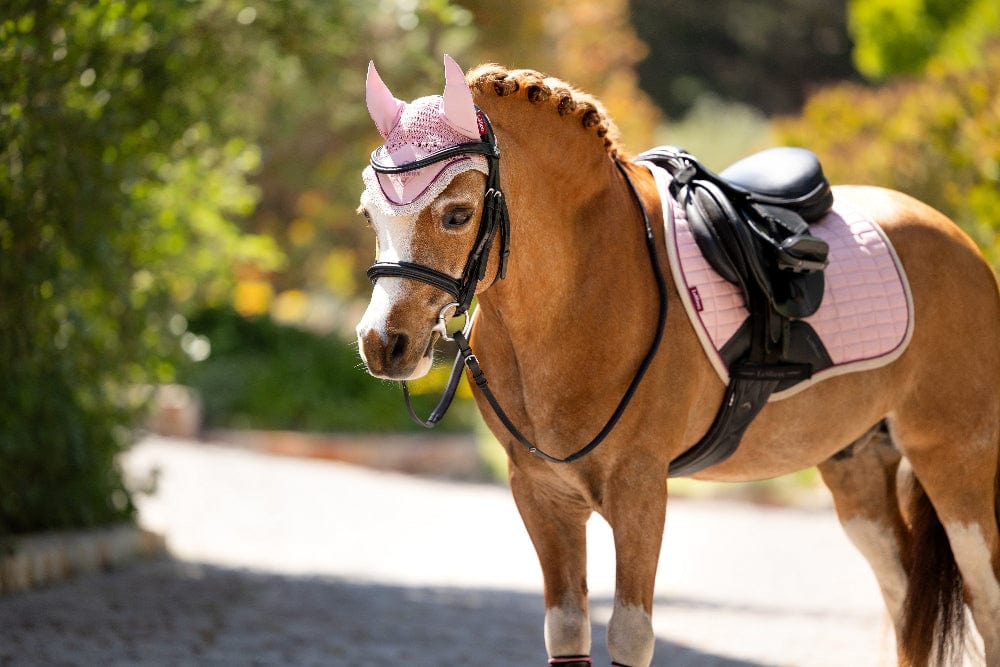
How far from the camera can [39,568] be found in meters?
6.25

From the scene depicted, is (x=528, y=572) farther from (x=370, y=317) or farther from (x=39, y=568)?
(x=370, y=317)

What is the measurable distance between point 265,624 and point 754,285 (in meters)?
3.58

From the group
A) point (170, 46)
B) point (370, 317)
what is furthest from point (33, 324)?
point (370, 317)

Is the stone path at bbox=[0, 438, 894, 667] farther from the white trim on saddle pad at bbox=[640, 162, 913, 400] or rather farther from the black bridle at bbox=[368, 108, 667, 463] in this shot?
the black bridle at bbox=[368, 108, 667, 463]

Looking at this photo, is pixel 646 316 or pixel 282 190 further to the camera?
pixel 282 190

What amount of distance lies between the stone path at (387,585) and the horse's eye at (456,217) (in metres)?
2.64

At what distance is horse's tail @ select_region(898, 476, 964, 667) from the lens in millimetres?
3820

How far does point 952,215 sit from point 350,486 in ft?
20.3

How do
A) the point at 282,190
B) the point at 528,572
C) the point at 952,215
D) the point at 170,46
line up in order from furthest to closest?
the point at 282,190 < the point at 952,215 < the point at 528,572 < the point at 170,46

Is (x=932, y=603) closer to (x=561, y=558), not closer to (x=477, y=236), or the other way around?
(x=561, y=558)

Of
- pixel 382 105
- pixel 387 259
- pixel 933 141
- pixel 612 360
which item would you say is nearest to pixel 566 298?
pixel 612 360

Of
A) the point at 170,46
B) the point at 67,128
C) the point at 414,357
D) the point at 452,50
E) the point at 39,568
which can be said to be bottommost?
the point at 39,568

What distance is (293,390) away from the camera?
1423 cm

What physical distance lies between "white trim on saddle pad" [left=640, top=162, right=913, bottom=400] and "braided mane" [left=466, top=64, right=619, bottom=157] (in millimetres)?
410
